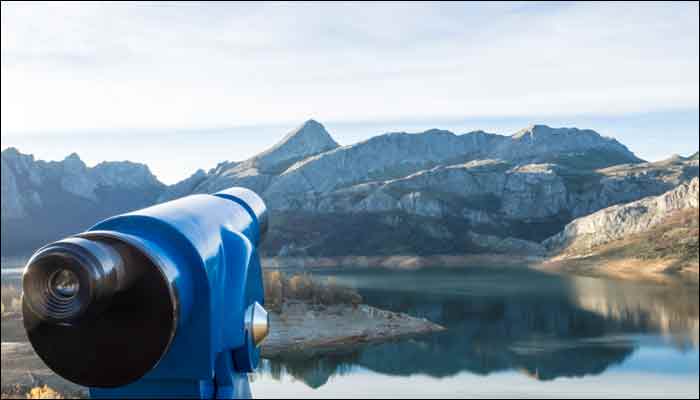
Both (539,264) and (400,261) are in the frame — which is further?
(400,261)

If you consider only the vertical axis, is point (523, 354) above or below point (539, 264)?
above

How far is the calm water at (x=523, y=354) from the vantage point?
96.4 feet

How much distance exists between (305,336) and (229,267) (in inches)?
1403

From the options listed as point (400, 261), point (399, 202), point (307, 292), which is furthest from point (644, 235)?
point (307, 292)

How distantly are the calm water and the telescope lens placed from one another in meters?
12.8

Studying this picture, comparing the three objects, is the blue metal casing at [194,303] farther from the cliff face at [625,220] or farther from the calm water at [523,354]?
the cliff face at [625,220]

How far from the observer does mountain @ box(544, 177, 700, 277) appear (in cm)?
9550

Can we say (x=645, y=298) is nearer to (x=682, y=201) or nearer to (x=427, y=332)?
(x=427, y=332)

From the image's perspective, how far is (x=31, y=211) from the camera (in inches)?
6604

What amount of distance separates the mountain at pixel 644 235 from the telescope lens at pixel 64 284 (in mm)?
93691

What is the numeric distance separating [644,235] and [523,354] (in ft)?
272

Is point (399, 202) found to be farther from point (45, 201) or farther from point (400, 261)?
point (45, 201)

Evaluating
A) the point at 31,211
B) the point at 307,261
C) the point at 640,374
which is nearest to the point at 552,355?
the point at 640,374

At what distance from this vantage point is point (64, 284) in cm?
215
